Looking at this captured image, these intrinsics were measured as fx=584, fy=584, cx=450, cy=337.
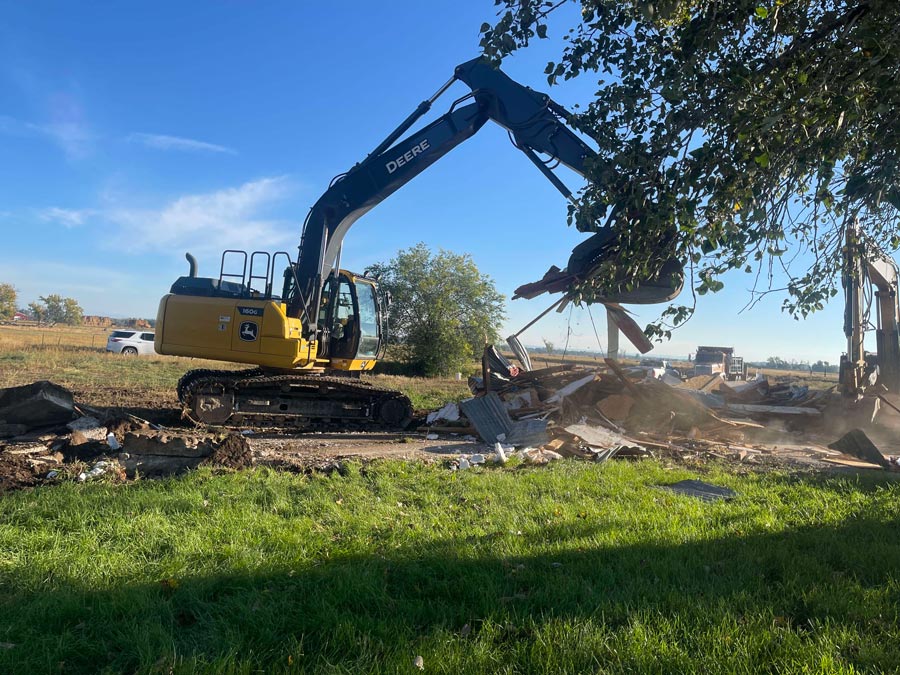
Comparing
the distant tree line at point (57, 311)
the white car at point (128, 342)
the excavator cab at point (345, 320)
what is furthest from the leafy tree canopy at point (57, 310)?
the excavator cab at point (345, 320)

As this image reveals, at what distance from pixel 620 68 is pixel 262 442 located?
23.5 feet

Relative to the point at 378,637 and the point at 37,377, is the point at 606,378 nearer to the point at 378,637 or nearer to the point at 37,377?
the point at 378,637

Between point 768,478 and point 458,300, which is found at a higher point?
point 458,300

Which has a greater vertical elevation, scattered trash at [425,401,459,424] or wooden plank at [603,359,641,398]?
wooden plank at [603,359,641,398]

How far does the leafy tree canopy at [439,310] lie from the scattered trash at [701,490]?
28.0 metres

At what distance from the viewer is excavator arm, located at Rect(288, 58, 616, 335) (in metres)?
10.0

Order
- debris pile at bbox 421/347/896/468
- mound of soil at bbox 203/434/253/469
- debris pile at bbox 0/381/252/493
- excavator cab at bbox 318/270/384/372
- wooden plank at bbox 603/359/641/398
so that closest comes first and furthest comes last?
1. debris pile at bbox 0/381/252/493
2. mound of soil at bbox 203/434/253/469
3. debris pile at bbox 421/347/896/468
4. excavator cab at bbox 318/270/384/372
5. wooden plank at bbox 603/359/641/398

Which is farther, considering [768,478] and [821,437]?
[821,437]

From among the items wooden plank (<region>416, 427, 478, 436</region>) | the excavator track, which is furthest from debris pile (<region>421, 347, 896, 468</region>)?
the excavator track

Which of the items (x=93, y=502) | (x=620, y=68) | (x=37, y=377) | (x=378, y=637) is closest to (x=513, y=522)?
(x=378, y=637)

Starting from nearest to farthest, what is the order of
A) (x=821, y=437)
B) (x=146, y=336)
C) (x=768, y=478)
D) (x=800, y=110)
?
(x=800, y=110), (x=768, y=478), (x=821, y=437), (x=146, y=336)

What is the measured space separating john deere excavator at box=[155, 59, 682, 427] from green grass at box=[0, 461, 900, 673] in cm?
457

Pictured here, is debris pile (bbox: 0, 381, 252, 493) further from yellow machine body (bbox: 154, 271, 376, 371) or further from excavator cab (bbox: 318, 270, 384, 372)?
excavator cab (bbox: 318, 270, 384, 372)

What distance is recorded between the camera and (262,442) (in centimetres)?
909
